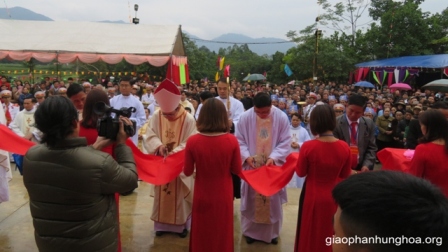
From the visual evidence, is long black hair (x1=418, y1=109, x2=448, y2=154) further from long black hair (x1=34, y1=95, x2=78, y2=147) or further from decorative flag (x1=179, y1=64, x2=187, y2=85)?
decorative flag (x1=179, y1=64, x2=187, y2=85)

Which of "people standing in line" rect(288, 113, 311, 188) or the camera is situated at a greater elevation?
the camera

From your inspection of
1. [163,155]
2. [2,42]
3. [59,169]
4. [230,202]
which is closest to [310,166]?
[230,202]

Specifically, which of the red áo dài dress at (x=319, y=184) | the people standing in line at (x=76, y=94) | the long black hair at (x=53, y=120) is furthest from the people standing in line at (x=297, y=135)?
the long black hair at (x=53, y=120)

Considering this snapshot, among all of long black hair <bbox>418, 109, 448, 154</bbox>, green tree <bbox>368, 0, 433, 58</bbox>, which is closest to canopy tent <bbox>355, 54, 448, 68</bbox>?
green tree <bbox>368, 0, 433, 58</bbox>

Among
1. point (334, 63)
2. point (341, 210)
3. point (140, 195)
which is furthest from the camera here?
point (334, 63)

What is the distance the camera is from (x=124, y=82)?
20.6 ft

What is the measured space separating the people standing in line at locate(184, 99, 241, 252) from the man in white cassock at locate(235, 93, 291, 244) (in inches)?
38.2

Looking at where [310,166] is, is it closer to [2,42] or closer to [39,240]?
[39,240]

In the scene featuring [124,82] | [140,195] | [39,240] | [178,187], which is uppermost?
[124,82]

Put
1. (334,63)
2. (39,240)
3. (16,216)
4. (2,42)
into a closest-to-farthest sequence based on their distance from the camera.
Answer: (39,240)
(16,216)
(2,42)
(334,63)

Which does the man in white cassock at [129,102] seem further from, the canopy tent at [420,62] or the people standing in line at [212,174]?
the canopy tent at [420,62]

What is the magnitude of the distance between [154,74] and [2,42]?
12705 mm

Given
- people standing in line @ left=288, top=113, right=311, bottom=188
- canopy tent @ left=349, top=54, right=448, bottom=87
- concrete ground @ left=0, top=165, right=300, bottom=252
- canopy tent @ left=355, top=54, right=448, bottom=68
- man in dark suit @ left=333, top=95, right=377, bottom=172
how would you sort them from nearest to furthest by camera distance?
man in dark suit @ left=333, top=95, right=377, bottom=172 → concrete ground @ left=0, top=165, right=300, bottom=252 → people standing in line @ left=288, top=113, right=311, bottom=188 → canopy tent @ left=355, top=54, right=448, bottom=68 → canopy tent @ left=349, top=54, right=448, bottom=87

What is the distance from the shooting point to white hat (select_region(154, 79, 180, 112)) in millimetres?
4312
